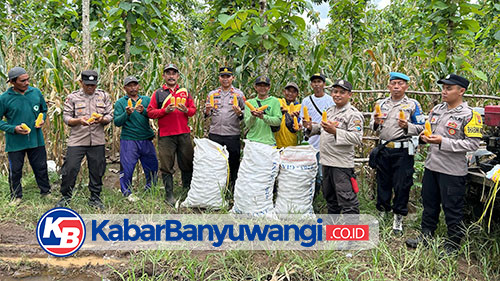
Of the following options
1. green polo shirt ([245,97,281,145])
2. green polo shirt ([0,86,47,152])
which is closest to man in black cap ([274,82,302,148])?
green polo shirt ([245,97,281,145])

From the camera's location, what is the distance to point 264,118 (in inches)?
145

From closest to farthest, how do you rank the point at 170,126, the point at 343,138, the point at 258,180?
1. the point at 343,138
2. the point at 258,180
3. the point at 170,126

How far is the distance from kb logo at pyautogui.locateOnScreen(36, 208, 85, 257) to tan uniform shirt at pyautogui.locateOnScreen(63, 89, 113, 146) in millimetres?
890

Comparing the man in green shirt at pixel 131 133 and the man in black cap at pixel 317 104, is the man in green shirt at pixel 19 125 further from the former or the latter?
the man in black cap at pixel 317 104

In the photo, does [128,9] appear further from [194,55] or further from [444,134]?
[444,134]

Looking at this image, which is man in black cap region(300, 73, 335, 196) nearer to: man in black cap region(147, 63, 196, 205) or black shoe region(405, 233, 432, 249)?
black shoe region(405, 233, 432, 249)

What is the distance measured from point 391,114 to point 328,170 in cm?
87

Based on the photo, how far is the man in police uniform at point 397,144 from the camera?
3385 millimetres

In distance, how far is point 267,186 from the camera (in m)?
3.63

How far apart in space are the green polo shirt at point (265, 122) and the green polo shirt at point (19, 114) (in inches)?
103

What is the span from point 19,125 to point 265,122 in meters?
2.90

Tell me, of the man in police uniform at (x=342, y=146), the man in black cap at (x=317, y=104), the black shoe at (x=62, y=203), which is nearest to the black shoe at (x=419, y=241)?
the man in police uniform at (x=342, y=146)

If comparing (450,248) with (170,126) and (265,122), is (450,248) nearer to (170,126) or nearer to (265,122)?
(265,122)

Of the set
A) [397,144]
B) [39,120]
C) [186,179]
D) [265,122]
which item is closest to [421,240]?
[397,144]
